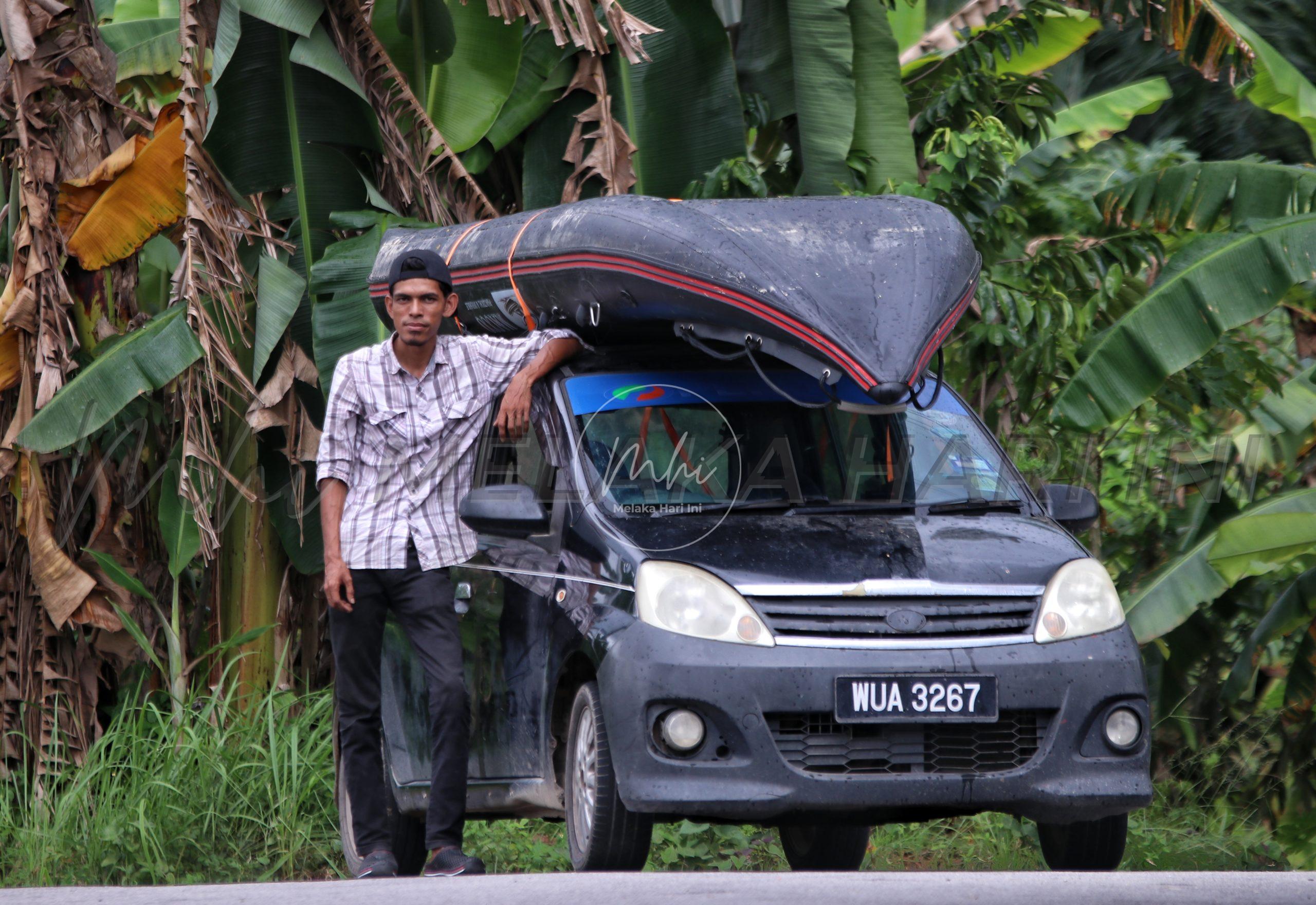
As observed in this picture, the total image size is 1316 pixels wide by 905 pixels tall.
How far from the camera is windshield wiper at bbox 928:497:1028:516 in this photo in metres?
5.81

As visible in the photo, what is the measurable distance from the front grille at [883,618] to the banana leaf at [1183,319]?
3.32 meters

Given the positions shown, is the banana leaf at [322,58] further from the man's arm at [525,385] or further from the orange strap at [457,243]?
the man's arm at [525,385]

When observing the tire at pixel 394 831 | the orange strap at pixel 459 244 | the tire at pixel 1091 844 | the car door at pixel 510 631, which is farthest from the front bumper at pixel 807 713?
the orange strap at pixel 459 244

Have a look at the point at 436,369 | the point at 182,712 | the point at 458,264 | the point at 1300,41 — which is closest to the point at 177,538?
the point at 182,712

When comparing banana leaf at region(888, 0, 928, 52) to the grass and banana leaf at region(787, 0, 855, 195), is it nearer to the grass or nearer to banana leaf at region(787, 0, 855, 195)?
banana leaf at region(787, 0, 855, 195)

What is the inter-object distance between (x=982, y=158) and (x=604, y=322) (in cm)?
351

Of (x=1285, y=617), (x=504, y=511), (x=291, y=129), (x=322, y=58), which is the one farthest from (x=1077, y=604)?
(x=291, y=129)

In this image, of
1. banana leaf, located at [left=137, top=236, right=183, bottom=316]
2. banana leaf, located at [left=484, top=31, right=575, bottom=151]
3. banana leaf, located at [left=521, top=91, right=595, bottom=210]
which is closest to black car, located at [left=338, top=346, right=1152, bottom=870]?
banana leaf, located at [left=521, top=91, right=595, bottom=210]

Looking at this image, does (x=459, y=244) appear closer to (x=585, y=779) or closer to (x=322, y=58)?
(x=322, y=58)

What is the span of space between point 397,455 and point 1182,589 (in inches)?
173

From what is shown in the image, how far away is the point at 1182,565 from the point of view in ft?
28.7

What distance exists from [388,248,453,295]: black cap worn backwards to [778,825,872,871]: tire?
9.82ft

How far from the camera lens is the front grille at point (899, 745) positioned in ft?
16.3

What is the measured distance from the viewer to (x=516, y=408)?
6066 mm
